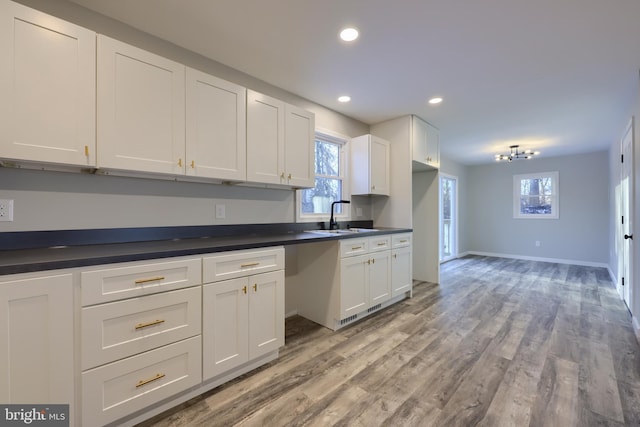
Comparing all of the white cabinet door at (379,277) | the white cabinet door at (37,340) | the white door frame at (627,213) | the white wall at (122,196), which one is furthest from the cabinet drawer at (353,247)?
the white door frame at (627,213)

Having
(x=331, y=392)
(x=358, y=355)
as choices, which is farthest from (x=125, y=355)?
(x=358, y=355)

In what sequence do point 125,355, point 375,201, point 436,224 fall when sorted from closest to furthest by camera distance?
point 125,355 → point 375,201 → point 436,224

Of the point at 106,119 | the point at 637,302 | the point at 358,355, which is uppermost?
the point at 106,119

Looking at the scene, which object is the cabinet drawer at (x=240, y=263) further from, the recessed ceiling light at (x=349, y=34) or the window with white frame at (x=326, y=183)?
Answer: the recessed ceiling light at (x=349, y=34)

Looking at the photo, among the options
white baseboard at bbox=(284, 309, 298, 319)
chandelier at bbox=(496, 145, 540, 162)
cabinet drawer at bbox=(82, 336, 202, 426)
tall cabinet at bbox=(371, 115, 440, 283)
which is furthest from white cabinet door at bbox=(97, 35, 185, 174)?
chandelier at bbox=(496, 145, 540, 162)

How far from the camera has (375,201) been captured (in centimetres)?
396

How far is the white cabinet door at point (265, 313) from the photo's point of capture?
73.7 inches

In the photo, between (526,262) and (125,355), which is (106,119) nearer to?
(125,355)

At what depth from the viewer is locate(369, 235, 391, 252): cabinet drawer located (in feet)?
9.49

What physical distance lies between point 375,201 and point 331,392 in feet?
8.91

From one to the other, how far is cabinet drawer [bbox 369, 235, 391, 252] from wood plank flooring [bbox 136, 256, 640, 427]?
749 mm

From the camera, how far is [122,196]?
6.04 ft

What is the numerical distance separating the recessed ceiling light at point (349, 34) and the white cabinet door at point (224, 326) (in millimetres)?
1890

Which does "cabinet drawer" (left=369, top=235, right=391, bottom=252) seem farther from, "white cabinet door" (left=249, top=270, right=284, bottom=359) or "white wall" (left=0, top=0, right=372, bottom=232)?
"white cabinet door" (left=249, top=270, right=284, bottom=359)
